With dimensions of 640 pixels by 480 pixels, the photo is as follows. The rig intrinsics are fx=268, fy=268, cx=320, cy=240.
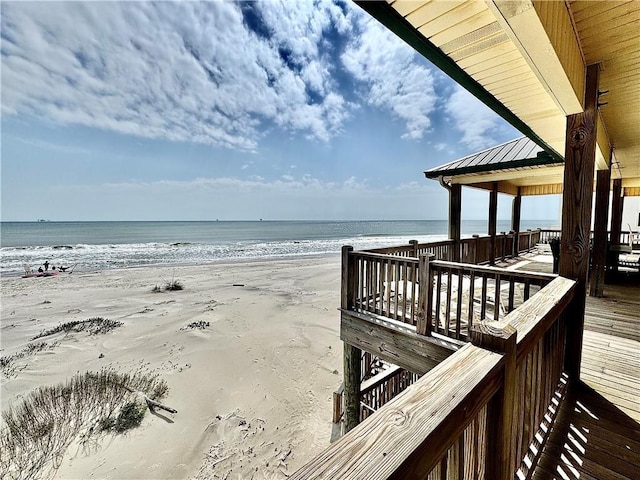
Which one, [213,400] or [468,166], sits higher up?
[468,166]

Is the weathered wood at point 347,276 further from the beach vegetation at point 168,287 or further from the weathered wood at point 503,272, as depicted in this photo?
the beach vegetation at point 168,287

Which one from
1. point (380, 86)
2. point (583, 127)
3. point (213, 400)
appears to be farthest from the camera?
point (380, 86)

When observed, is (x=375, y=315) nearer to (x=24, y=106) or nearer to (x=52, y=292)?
(x=52, y=292)

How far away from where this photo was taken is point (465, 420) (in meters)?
0.75

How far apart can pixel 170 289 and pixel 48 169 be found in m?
46.8

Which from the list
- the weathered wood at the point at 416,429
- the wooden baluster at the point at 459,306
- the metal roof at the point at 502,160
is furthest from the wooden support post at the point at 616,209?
the weathered wood at the point at 416,429

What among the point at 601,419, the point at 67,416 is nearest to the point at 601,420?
the point at 601,419

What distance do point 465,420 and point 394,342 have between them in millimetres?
2855

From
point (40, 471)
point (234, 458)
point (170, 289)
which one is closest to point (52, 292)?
point (170, 289)

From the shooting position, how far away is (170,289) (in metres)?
11.3

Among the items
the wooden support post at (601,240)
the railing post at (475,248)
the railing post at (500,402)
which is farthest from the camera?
the railing post at (475,248)

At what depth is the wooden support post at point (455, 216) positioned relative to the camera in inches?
268

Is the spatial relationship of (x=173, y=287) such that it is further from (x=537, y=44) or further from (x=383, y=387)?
(x=537, y=44)

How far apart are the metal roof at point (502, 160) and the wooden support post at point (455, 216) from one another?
651mm
